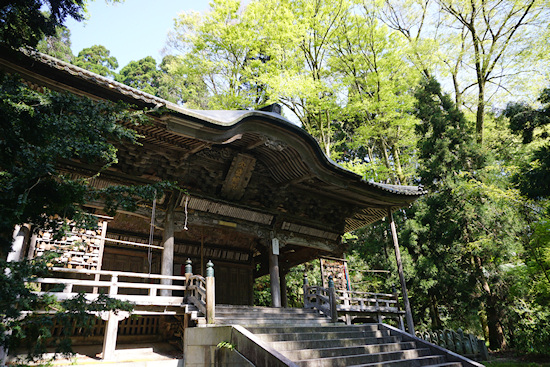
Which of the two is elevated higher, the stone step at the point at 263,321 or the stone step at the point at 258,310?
the stone step at the point at 258,310

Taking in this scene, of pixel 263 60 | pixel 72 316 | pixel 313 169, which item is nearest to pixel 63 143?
pixel 72 316

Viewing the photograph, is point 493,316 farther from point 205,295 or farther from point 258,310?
point 205,295

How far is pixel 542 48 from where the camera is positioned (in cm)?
1659

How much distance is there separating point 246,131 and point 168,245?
332cm

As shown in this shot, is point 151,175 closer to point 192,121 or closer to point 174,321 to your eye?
point 192,121

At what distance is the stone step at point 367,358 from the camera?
575 centimetres

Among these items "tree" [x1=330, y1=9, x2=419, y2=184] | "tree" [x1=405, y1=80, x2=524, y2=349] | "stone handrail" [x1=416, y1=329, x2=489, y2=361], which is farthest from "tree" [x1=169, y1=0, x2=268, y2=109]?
"stone handrail" [x1=416, y1=329, x2=489, y2=361]

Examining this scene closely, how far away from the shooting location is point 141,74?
118 feet

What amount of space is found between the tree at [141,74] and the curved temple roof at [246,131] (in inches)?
1123

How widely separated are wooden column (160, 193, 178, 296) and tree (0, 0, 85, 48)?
490 cm

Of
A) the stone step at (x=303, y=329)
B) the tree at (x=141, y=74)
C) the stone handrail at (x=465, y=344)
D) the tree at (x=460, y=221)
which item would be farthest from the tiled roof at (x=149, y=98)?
the tree at (x=141, y=74)

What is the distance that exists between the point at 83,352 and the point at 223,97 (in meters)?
13.2

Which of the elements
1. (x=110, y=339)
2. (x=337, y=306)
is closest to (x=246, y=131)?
(x=110, y=339)

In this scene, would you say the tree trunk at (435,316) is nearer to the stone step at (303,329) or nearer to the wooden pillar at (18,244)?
the stone step at (303,329)
